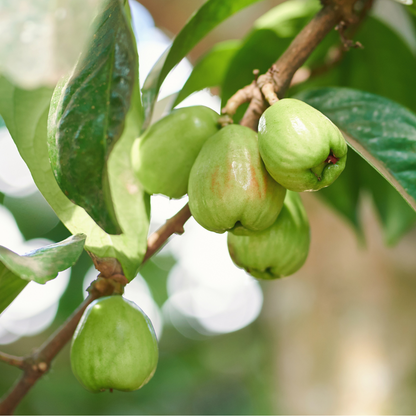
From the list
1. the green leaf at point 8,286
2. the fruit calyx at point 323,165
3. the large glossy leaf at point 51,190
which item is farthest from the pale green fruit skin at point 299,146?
the green leaf at point 8,286

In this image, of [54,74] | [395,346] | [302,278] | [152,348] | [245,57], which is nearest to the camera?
[54,74]

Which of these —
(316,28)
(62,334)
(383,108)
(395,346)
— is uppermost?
(316,28)

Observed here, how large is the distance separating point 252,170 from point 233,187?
0.03m

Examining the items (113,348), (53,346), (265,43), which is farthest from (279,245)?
(265,43)

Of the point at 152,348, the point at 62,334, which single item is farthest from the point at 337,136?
the point at 62,334

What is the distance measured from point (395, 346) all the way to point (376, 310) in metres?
A: 0.12

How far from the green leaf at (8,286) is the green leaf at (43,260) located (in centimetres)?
14

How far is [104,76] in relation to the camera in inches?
16.1

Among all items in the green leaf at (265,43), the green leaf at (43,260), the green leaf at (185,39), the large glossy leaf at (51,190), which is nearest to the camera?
the green leaf at (43,260)

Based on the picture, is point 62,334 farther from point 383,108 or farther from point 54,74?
point 383,108

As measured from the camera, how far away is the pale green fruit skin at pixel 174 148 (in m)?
0.57

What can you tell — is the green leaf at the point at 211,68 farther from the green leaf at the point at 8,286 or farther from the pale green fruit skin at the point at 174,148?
the green leaf at the point at 8,286

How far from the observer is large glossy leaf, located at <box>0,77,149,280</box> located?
0.50 metres

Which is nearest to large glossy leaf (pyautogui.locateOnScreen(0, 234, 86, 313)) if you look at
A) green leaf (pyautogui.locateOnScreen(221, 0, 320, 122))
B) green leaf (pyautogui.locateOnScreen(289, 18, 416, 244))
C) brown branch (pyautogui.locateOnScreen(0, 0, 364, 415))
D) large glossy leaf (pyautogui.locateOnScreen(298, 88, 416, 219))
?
brown branch (pyautogui.locateOnScreen(0, 0, 364, 415))
